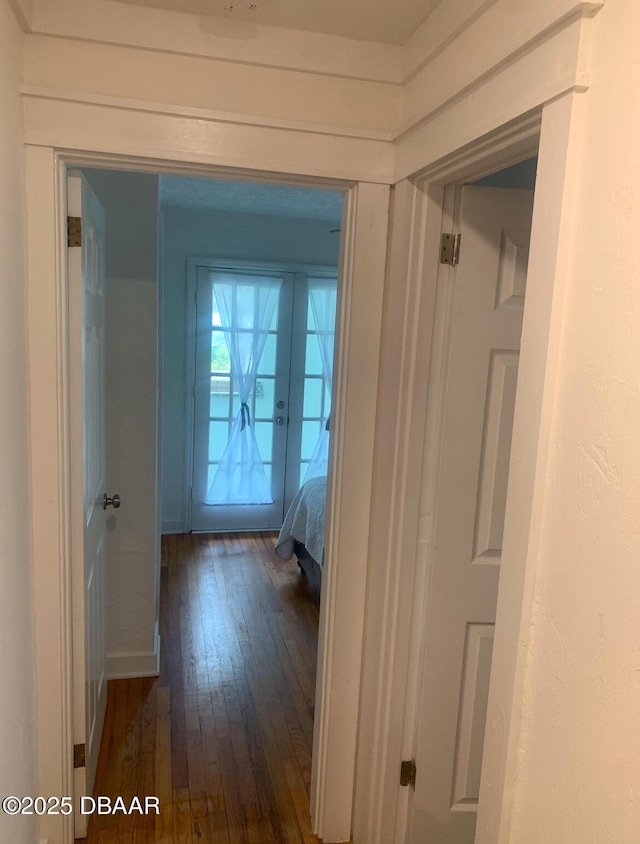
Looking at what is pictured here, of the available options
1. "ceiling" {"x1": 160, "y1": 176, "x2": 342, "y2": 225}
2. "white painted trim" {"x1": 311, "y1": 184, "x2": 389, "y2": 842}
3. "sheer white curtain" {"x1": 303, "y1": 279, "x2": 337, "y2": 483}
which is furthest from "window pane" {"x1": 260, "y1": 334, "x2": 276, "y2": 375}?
"white painted trim" {"x1": 311, "y1": 184, "x2": 389, "y2": 842}

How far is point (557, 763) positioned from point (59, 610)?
1343 mm

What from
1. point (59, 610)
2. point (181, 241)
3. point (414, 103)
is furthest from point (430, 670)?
point (181, 241)

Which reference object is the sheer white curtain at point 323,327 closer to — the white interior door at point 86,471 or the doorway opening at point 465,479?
the white interior door at point 86,471

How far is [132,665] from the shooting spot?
9.63 feet

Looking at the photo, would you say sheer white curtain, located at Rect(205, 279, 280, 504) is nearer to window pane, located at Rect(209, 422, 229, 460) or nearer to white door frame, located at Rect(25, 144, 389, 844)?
window pane, located at Rect(209, 422, 229, 460)

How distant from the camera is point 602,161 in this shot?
1.01 meters

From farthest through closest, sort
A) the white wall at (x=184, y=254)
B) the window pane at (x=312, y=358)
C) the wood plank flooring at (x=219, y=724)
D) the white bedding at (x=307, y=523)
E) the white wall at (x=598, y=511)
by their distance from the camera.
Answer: the window pane at (x=312, y=358), the white wall at (x=184, y=254), the white bedding at (x=307, y=523), the wood plank flooring at (x=219, y=724), the white wall at (x=598, y=511)

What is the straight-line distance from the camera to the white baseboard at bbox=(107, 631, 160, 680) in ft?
9.57

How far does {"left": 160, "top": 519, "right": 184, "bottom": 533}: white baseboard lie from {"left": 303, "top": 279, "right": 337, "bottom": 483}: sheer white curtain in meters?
1.05

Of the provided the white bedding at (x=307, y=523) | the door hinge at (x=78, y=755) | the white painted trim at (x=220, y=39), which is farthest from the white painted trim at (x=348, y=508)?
the white bedding at (x=307, y=523)

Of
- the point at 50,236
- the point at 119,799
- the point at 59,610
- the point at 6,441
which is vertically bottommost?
the point at 119,799

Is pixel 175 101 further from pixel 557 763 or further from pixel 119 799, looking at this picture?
pixel 119 799

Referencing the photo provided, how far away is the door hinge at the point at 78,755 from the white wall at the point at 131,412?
36.8 inches

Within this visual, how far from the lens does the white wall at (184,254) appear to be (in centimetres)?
474
